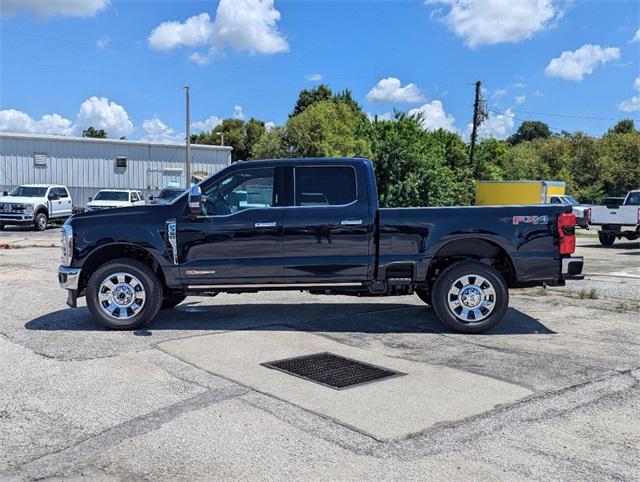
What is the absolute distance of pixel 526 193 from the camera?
38500mm

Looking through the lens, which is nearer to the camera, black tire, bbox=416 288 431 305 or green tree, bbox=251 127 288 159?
black tire, bbox=416 288 431 305

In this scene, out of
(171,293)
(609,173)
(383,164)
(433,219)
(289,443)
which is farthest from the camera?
(609,173)

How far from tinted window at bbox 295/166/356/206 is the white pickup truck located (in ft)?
51.9

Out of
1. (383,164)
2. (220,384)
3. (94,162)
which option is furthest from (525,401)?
(94,162)

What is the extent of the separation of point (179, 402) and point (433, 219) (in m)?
3.72

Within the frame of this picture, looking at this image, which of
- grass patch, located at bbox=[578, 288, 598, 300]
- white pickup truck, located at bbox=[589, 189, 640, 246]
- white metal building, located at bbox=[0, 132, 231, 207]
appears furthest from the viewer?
white metal building, located at bbox=[0, 132, 231, 207]

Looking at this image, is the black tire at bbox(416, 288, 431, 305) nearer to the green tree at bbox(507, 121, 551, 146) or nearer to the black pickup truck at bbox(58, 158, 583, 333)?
the black pickup truck at bbox(58, 158, 583, 333)

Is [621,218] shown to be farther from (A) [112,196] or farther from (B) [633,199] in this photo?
(A) [112,196]

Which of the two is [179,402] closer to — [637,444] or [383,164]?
[637,444]

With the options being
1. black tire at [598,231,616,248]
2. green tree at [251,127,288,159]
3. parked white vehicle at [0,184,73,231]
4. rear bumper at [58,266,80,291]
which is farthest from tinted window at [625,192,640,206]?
green tree at [251,127,288,159]

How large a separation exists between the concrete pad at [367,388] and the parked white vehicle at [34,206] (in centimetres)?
2255

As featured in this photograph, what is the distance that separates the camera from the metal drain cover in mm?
5625

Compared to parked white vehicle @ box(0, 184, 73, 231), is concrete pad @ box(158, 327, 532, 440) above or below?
below

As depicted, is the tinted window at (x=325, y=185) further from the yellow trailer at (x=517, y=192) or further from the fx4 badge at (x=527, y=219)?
the yellow trailer at (x=517, y=192)
